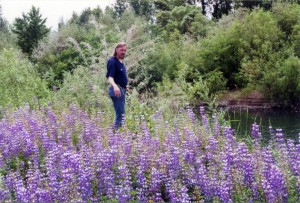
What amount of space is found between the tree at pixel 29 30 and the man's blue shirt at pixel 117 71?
1337 inches

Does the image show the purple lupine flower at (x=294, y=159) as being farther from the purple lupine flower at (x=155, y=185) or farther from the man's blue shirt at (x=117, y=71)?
the man's blue shirt at (x=117, y=71)

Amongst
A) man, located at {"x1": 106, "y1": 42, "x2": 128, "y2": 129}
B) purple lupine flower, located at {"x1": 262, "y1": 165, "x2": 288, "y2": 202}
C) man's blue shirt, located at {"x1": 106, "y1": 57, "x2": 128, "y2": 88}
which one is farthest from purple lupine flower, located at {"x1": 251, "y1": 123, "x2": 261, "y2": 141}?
man's blue shirt, located at {"x1": 106, "y1": 57, "x2": 128, "y2": 88}

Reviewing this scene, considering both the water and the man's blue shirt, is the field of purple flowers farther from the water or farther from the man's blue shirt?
the water

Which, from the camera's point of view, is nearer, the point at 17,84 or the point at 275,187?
the point at 275,187

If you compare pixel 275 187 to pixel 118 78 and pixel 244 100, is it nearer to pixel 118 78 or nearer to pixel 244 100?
pixel 118 78

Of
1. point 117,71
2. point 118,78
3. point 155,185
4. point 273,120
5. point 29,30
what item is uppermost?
point 29,30

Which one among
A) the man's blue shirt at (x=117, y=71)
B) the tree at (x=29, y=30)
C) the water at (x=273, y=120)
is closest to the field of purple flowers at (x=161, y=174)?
the man's blue shirt at (x=117, y=71)

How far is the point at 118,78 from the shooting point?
7895mm

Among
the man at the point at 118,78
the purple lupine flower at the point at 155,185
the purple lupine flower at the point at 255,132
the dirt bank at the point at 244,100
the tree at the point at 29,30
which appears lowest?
the dirt bank at the point at 244,100

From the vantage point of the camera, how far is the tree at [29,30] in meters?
40.4

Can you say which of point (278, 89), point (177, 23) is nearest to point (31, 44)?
point (177, 23)

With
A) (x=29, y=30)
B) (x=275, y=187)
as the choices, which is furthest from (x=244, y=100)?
(x=275, y=187)

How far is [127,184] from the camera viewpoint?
4414 mm

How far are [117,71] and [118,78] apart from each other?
13cm
